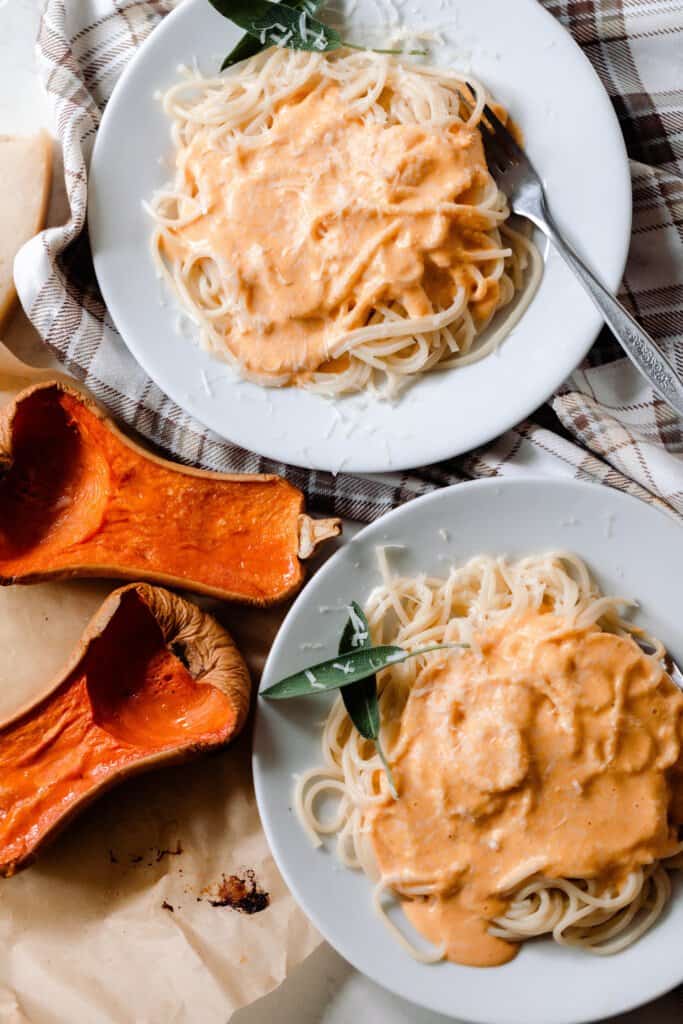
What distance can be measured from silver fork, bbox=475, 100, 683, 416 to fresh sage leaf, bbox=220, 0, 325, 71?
0.46 meters

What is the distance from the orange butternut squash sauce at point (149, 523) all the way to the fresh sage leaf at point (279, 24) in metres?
0.93

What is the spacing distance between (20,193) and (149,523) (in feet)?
2.97

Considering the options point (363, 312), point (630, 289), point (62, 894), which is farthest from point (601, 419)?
point (62, 894)

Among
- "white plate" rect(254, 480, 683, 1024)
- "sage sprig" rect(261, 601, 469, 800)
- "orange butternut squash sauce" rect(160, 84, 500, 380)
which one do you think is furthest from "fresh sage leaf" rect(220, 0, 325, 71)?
"sage sprig" rect(261, 601, 469, 800)

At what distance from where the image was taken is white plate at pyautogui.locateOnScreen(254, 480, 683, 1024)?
7.93 ft

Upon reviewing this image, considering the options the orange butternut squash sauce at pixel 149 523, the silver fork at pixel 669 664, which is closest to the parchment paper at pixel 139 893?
the orange butternut squash sauce at pixel 149 523

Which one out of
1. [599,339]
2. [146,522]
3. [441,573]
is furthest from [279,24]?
[441,573]

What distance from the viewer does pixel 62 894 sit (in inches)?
104

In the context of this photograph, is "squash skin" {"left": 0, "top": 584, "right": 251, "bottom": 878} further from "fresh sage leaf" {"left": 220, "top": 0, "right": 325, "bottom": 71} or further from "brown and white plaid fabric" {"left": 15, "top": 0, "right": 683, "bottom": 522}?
"fresh sage leaf" {"left": 220, "top": 0, "right": 325, "bottom": 71}

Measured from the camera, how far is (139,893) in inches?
104

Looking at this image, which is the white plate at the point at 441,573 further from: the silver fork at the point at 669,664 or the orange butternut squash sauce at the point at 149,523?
the orange butternut squash sauce at the point at 149,523

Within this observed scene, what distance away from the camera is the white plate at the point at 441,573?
2418mm

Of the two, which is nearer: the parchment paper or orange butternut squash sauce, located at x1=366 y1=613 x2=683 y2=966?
orange butternut squash sauce, located at x1=366 y1=613 x2=683 y2=966

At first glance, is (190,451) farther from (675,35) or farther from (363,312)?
(675,35)
